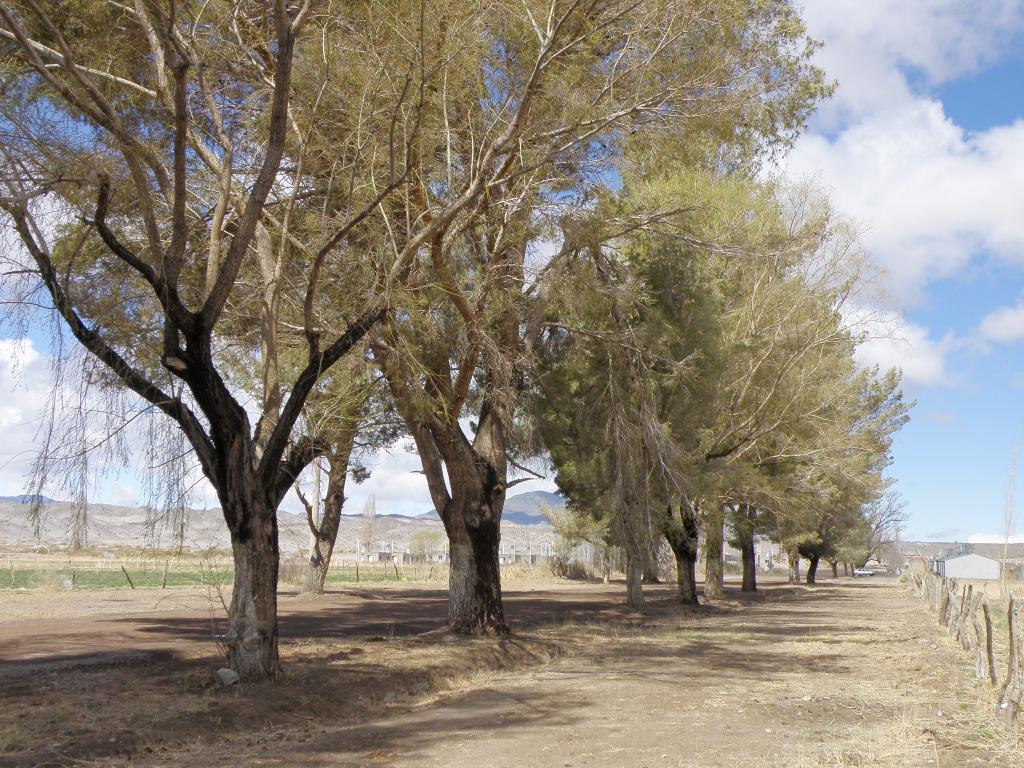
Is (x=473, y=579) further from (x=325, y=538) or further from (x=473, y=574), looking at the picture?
(x=325, y=538)

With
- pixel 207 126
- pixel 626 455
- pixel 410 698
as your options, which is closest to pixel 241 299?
pixel 207 126

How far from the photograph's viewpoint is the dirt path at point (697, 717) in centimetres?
827

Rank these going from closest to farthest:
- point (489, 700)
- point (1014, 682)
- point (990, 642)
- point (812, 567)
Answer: point (1014, 682) < point (489, 700) < point (990, 642) < point (812, 567)

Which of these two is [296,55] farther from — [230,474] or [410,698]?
[410,698]

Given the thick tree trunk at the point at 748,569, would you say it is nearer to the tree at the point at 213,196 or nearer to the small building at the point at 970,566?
the tree at the point at 213,196

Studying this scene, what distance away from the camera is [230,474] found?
11094 millimetres

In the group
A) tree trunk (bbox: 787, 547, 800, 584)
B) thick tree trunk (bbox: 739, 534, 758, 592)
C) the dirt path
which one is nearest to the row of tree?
the dirt path

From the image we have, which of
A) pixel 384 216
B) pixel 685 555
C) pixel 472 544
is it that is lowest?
pixel 685 555

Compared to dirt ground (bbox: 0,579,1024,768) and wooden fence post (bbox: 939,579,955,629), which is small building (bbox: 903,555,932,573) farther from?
dirt ground (bbox: 0,579,1024,768)

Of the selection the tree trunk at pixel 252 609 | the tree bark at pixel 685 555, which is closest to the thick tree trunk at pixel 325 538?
the tree bark at pixel 685 555

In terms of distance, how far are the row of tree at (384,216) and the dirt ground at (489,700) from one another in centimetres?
136

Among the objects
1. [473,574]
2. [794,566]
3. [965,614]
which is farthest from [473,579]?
[794,566]

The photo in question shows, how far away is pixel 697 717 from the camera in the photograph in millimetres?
10359

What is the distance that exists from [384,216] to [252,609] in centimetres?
518
